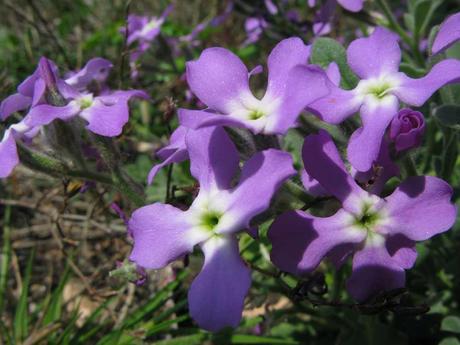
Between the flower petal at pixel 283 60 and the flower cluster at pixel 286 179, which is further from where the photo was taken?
the flower petal at pixel 283 60

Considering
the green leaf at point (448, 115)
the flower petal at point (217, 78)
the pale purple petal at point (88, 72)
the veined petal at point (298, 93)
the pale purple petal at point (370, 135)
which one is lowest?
the pale purple petal at point (88, 72)

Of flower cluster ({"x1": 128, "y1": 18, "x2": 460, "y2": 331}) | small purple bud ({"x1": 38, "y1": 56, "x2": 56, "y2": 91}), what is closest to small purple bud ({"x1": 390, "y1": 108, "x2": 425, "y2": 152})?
flower cluster ({"x1": 128, "y1": 18, "x2": 460, "y2": 331})

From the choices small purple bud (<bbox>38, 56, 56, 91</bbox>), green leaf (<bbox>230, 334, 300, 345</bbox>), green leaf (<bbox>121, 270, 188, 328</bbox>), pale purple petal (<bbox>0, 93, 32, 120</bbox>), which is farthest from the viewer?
green leaf (<bbox>121, 270, 188, 328</bbox>)

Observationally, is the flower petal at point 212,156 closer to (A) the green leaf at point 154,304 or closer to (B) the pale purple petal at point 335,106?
(B) the pale purple petal at point 335,106

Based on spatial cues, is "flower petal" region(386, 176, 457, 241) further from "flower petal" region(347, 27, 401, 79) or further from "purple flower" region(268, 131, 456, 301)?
"flower petal" region(347, 27, 401, 79)

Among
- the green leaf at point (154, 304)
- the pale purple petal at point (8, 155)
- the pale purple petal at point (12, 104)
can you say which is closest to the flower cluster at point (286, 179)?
the pale purple petal at point (8, 155)

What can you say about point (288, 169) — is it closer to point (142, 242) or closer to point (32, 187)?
point (142, 242)

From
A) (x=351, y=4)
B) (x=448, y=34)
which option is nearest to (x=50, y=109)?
(x=448, y=34)
